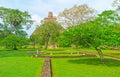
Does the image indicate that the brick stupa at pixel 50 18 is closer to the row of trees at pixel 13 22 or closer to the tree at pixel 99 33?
the row of trees at pixel 13 22

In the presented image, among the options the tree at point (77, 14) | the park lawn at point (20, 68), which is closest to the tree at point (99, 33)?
the park lawn at point (20, 68)

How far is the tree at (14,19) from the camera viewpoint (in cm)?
6656

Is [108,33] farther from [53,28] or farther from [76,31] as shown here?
[53,28]

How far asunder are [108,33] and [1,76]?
36.9 feet

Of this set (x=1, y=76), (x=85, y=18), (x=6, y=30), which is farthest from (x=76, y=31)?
(x=6, y=30)

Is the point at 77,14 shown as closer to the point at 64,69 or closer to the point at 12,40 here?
the point at 12,40

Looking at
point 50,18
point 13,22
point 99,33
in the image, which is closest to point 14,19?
point 13,22

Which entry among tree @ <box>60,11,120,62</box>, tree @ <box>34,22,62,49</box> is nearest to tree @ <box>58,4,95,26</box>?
tree @ <box>34,22,62,49</box>

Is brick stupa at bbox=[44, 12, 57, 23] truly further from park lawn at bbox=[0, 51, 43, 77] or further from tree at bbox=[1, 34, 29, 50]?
park lawn at bbox=[0, 51, 43, 77]

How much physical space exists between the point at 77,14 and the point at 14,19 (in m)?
19.6

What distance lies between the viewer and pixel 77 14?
55781mm

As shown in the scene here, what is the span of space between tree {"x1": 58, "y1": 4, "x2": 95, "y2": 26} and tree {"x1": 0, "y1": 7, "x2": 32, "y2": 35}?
50.2ft

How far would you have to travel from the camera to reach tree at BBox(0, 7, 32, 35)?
66562 mm

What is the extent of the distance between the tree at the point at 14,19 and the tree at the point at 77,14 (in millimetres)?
15308
